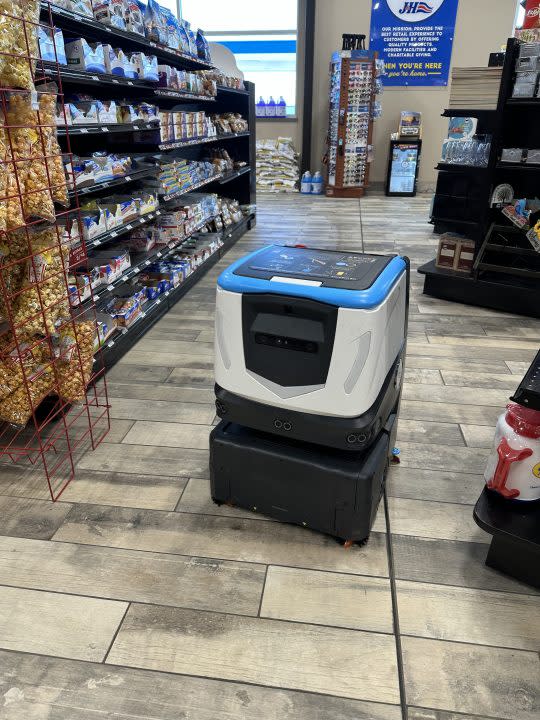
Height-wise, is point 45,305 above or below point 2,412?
above

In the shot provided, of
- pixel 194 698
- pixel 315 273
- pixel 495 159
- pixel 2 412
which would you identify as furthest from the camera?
pixel 495 159

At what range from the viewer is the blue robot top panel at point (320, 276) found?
4.71ft

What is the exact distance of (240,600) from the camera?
1525 millimetres

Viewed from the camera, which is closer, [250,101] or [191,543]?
[191,543]

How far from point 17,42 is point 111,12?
1.16 m

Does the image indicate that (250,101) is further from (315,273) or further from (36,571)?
(36,571)

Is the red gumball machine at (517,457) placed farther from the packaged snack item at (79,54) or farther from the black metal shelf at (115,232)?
the packaged snack item at (79,54)

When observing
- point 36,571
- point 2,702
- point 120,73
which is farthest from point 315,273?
point 120,73

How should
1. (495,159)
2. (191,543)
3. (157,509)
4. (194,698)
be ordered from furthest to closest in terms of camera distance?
(495,159) < (157,509) < (191,543) < (194,698)

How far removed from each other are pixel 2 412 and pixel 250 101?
16.9ft

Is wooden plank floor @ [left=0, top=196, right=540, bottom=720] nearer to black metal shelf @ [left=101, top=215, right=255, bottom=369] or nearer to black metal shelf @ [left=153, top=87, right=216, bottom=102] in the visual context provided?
black metal shelf @ [left=101, top=215, right=255, bottom=369]

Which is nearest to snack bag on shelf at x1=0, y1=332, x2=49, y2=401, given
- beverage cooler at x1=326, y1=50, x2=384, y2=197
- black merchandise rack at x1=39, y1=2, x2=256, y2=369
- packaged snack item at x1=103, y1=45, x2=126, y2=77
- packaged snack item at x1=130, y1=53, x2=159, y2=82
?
black merchandise rack at x1=39, y1=2, x2=256, y2=369

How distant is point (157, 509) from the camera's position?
188cm

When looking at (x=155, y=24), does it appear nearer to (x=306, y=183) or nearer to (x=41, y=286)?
(x=41, y=286)
